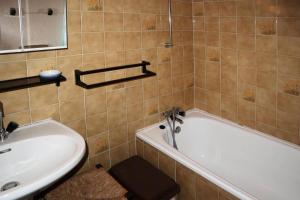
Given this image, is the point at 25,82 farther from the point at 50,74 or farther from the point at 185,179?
the point at 185,179

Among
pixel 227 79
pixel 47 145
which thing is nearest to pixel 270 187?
pixel 227 79

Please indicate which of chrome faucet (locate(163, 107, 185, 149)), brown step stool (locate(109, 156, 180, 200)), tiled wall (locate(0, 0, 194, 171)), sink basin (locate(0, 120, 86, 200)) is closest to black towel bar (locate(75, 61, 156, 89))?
tiled wall (locate(0, 0, 194, 171))

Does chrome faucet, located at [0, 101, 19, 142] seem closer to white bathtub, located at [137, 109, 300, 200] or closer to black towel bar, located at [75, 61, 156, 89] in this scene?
black towel bar, located at [75, 61, 156, 89]

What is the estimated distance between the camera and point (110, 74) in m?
1.87

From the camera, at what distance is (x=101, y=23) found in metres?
1.75

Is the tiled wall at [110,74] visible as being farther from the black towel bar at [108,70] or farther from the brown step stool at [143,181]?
the brown step stool at [143,181]

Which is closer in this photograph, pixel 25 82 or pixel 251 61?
pixel 25 82

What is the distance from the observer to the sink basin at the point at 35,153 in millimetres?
1231

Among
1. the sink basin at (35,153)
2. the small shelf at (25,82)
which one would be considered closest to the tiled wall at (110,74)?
the small shelf at (25,82)

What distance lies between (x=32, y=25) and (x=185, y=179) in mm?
1366

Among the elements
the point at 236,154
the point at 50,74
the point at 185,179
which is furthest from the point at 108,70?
the point at 236,154

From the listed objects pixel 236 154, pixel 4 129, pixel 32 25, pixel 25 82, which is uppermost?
pixel 32 25

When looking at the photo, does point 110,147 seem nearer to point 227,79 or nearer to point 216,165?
point 216,165

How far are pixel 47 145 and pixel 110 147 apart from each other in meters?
0.64
